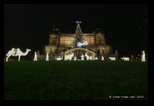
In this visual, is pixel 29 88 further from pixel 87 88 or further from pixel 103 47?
pixel 103 47

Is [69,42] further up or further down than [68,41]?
further down

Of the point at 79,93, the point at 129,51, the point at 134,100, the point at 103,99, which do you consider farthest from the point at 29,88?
the point at 129,51

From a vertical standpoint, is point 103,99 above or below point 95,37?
below

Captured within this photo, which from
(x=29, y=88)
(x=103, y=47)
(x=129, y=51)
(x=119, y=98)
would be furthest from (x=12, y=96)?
(x=103, y=47)

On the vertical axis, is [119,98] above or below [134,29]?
below

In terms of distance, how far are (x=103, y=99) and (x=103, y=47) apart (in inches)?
3959

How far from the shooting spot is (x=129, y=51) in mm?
66562

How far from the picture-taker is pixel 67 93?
6387mm

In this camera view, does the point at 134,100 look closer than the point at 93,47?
Yes

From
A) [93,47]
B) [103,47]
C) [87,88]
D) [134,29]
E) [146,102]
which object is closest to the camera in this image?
[146,102]

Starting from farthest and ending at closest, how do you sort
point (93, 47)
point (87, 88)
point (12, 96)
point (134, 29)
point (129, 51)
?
1. point (93, 47)
2. point (129, 51)
3. point (134, 29)
4. point (87, 88)
5. point (12, 96)

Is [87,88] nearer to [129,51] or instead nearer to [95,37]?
[129,51]

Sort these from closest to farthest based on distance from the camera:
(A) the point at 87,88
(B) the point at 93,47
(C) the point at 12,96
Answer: (C) the point at 12,96, (A) the point at 87,88, (B) the point at 93,47

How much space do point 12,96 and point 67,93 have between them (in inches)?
55.7
